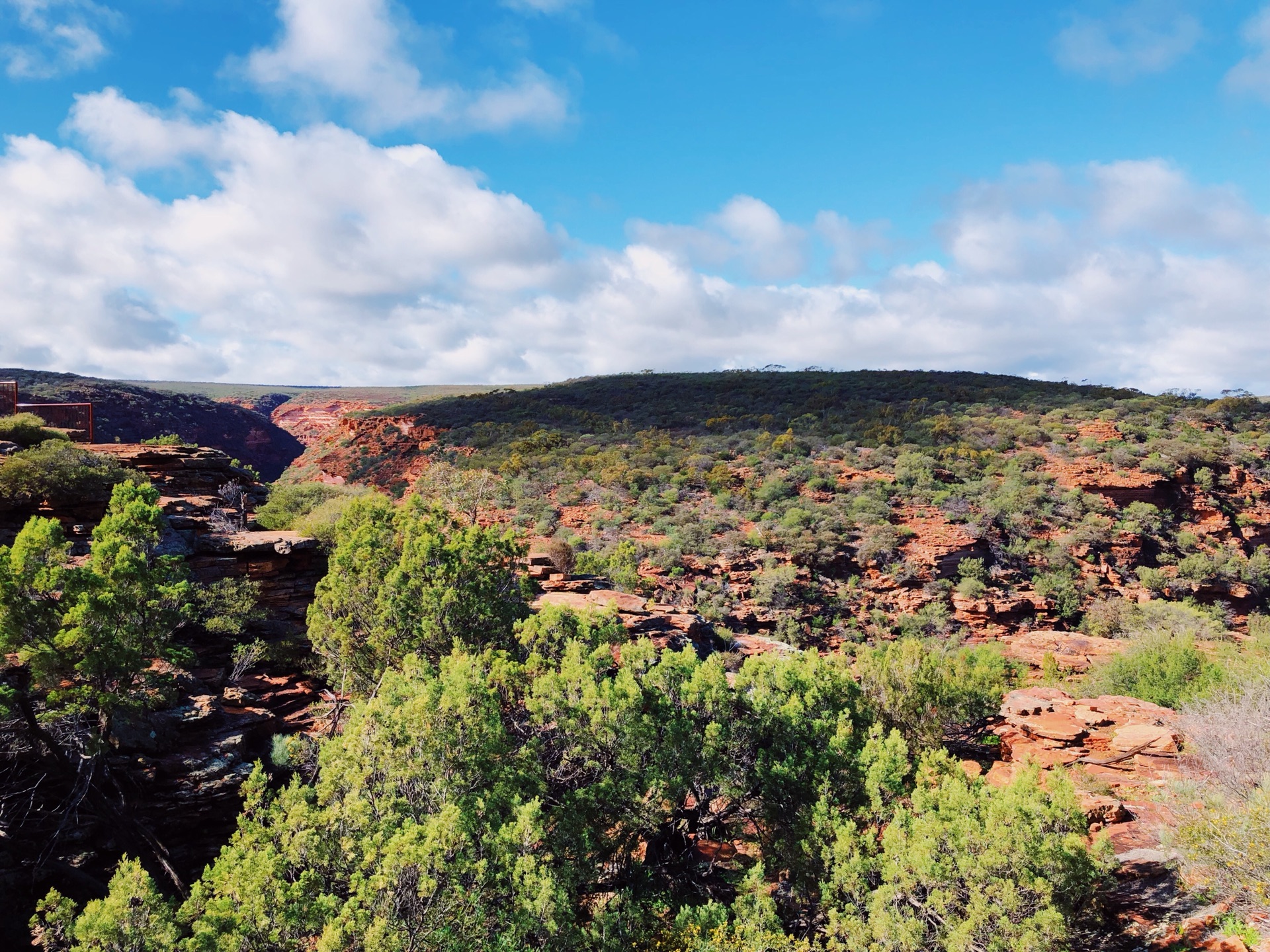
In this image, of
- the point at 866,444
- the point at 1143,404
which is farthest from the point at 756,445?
the point at 1143,404

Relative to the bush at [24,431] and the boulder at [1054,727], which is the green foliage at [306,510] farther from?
the boulder at [1054,727]

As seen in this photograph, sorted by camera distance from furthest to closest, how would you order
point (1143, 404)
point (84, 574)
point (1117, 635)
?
1. point (1143, 404)
2. point (1117, 635)
3. point (84, 574)

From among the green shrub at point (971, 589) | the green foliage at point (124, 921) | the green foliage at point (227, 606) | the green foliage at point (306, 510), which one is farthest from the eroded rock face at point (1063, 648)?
the green foliage at point (227, 606)

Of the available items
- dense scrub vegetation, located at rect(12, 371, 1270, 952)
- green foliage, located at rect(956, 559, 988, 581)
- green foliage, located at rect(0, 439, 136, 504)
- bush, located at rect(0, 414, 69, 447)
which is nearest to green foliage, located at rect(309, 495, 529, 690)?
dense scrub vegetation, located at rect(12, 371, 1270, 952)

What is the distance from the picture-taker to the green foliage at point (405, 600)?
12812 mm

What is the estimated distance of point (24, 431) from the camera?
61.4 feet

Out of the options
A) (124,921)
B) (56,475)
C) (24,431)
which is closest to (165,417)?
(24,431)

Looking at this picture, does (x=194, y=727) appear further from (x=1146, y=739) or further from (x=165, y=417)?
(x=165, y=417)

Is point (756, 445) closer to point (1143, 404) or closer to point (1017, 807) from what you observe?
point (1143, 404)

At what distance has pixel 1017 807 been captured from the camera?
7789mm

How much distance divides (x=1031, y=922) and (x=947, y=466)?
28.4 metres

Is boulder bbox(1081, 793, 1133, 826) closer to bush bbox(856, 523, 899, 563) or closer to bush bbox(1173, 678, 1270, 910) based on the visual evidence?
bush bbox(1173, 678, 1270, 910)

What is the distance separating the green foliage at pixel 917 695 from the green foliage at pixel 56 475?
60.1 feet

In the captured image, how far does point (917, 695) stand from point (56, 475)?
21.2 metres
